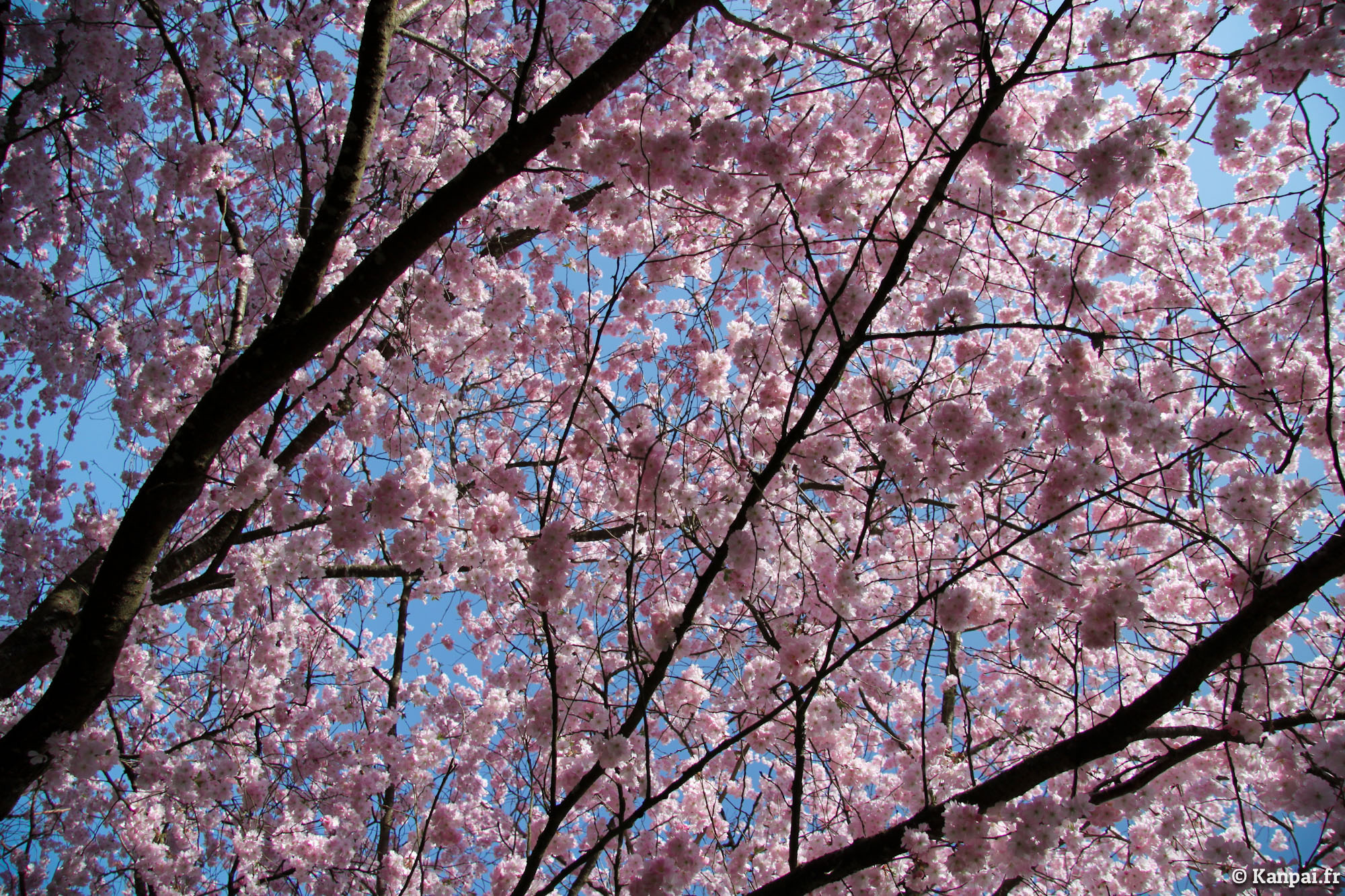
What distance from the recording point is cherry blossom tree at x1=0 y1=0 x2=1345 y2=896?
2.55 m

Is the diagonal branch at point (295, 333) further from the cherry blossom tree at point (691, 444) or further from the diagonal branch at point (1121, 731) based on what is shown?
the diagonal branch at point (1121, 731)

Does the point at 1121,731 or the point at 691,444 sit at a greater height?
the point at 691,444

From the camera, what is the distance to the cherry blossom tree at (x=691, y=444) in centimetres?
255

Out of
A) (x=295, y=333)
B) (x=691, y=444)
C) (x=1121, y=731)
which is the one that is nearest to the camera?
(x=1121, y=731)

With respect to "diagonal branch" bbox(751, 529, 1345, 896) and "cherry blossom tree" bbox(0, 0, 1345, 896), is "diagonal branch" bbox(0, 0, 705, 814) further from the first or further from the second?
"diagonal branch" bbox(751, 529, 1345, 896)

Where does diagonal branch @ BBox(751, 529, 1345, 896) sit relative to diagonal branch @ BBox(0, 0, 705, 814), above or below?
below

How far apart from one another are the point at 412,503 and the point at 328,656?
3269mm

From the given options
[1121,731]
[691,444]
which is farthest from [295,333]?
[1121,731]

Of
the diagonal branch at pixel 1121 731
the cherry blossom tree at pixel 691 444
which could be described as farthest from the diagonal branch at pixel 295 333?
the diagonal branch at pixel 1121 731

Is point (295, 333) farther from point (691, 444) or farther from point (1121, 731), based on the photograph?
point (1121, 731)

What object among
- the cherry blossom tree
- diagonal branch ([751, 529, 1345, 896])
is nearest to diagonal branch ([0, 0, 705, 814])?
the cherry blossom tree

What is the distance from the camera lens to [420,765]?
5.13 metres

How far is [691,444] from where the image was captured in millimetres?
3936

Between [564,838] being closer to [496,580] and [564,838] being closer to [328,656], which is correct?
[496,580]
